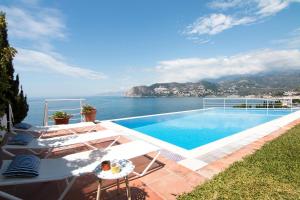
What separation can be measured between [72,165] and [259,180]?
9.35 feet

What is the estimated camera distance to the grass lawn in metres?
2.58

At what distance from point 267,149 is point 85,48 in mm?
19072

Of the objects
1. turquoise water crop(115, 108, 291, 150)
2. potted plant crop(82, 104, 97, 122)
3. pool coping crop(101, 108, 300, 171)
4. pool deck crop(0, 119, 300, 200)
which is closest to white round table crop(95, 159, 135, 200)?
pool deck crop(0, 119, 300, 200)

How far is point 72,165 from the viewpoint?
285cm

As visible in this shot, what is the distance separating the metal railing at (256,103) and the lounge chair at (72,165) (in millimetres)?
10205

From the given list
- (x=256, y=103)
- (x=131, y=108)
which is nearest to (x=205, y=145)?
(x=256, y=103)

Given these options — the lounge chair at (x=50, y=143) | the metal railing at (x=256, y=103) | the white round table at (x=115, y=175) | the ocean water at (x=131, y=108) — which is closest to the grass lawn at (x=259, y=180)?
the white round table at (x=115, y=175)

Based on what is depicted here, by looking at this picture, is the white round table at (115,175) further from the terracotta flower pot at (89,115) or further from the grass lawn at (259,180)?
the terracotta flower pot at (89,115)

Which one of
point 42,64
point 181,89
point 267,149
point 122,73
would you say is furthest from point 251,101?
point 181,89

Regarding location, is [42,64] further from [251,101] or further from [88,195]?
[251,101]

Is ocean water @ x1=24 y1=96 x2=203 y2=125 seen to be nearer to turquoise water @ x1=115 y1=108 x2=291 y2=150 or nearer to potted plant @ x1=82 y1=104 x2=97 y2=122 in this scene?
potted plant @ x1=82 y1=104 x2=97 y2=122

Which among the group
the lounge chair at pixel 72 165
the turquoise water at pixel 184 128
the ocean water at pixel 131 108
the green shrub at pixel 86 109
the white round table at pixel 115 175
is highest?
the green shrub at pixel 86 109

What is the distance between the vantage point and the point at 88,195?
9.04ft

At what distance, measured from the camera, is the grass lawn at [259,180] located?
8.46 feet
